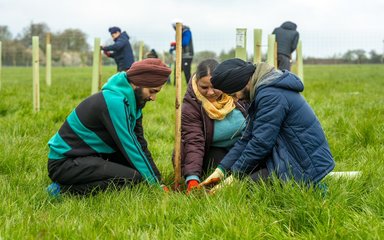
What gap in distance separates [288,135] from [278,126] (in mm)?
109

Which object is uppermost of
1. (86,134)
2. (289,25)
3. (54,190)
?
(289,25)

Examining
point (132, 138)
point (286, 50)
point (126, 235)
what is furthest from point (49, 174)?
point (286, 50)

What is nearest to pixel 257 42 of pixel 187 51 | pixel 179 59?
pixel 179 59

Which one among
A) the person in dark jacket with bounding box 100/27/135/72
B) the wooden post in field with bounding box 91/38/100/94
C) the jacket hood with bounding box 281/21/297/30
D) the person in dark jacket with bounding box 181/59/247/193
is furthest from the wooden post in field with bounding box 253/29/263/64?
the person in dark jacket with bounding box 100/27/135/72

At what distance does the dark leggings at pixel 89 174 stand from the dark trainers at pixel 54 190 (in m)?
0.03

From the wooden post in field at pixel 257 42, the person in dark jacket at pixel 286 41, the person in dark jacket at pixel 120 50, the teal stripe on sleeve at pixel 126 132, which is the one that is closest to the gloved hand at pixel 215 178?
the teal stripe on sleeve at pixel 126 132

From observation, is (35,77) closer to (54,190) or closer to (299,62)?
(54,190)

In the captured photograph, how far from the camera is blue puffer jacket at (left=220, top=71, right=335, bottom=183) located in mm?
3211

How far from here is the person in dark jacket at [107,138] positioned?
3527 millimetres

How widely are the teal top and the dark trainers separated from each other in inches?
50.7

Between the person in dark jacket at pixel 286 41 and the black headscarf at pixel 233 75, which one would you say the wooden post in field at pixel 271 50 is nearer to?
the black headscarf at pixel 233 75

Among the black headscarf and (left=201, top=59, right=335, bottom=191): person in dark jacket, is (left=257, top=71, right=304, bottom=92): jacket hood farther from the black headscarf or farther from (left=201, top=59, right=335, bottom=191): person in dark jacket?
the black headscarf

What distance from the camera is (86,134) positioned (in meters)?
3.63

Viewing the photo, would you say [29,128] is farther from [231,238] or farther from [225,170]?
[231,238]
